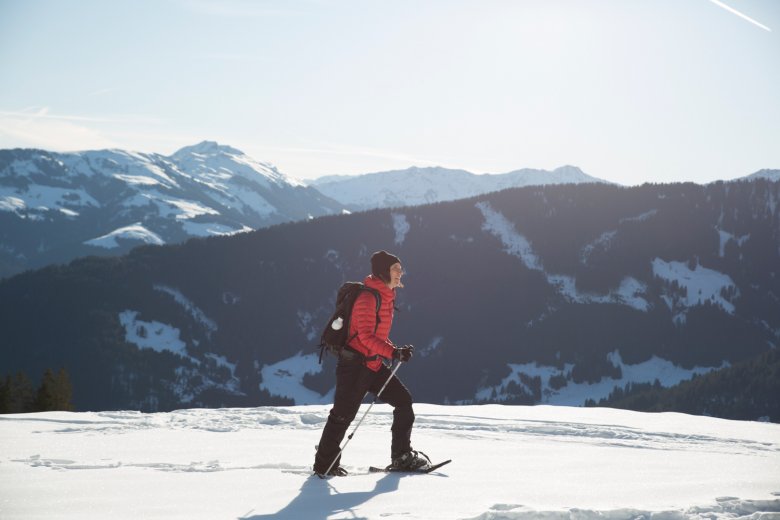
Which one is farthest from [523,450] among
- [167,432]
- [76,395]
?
[76,395]

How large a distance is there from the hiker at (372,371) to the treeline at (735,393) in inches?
5653

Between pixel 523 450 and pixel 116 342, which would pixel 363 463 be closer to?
pixel 523 450

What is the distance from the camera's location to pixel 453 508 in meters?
6.77

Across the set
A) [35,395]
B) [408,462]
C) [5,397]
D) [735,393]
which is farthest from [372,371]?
[735,393]

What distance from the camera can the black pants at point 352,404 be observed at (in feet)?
28.4

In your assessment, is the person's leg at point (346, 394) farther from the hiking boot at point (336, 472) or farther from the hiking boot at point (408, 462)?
the hiking boot at point (408, 462)

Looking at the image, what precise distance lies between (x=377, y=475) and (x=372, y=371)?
1.23 meters

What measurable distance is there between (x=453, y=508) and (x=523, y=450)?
4493mm

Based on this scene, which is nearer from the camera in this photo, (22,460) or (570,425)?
(22,460)

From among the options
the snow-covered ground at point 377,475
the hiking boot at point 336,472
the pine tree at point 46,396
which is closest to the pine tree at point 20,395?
the pine tree at point 46,396

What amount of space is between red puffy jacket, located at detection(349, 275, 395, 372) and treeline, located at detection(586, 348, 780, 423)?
144122 mm

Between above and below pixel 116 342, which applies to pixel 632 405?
below

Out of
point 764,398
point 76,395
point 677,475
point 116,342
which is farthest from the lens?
point 116,342

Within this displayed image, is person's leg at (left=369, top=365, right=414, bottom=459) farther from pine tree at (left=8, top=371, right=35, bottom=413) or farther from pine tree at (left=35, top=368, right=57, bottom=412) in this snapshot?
pine tree at (left=35, top=368, right=57, bottom=412)
